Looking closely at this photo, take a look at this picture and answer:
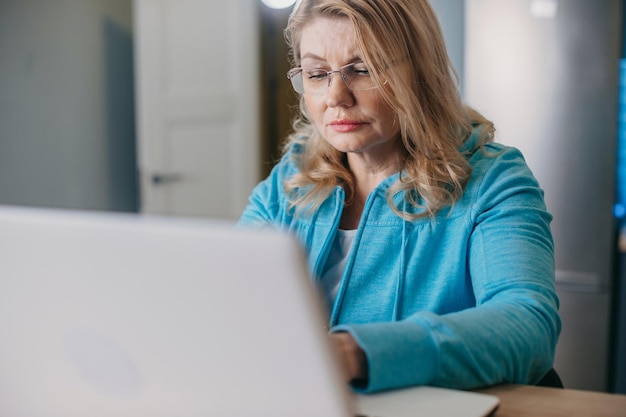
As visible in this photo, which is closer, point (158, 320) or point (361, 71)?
point (158, 320)

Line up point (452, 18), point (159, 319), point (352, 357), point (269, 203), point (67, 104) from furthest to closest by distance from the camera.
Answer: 1. point (67, 104)
2. point (452, 18)
3. point (269, 203)
4. point (352, 357)
5. point (159, 319)

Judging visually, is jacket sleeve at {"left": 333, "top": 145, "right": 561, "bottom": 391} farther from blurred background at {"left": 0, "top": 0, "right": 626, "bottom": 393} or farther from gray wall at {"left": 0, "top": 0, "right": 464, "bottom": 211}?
gray wall at {"left": 0, "top": 0, "right": 464, "bottom": 211}

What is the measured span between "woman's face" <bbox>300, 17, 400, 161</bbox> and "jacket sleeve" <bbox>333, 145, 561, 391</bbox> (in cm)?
21

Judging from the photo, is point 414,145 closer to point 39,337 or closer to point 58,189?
point 39,337

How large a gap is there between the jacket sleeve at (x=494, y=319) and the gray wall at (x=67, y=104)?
286 centimetres

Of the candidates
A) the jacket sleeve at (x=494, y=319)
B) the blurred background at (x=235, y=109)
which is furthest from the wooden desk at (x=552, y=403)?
the blurred background at (x=235, y=109)

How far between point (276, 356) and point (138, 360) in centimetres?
14

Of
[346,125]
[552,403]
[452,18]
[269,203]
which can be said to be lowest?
[552,403]

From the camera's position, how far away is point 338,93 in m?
1.24

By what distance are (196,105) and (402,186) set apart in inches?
101

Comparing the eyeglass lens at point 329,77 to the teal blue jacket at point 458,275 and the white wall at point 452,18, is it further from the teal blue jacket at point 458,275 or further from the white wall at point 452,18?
the white wall at point 452,18

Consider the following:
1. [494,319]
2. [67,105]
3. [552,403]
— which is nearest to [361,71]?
[494,319]

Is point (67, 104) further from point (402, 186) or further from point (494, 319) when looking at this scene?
point (494, 319)

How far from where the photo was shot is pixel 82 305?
627 millimetres
